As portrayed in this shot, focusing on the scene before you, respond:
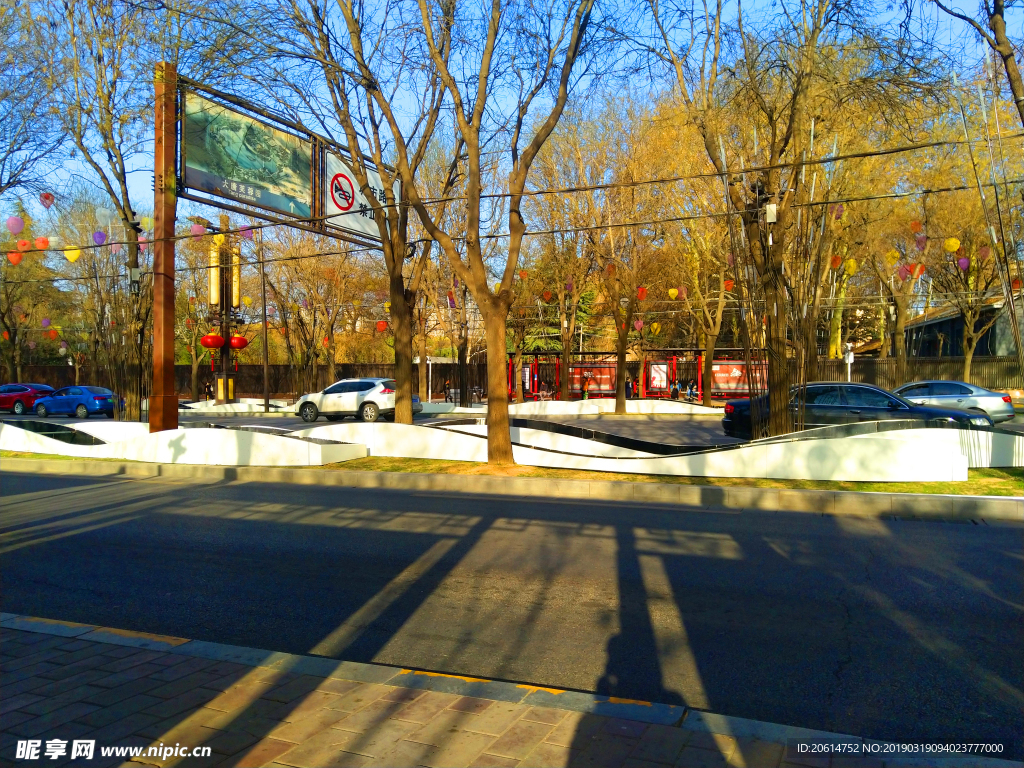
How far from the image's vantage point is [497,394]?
1455cm

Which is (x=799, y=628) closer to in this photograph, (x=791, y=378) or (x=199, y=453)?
(x=791, y=378)

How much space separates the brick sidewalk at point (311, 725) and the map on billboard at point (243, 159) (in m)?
15.9

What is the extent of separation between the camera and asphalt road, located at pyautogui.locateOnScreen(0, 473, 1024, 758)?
458cm

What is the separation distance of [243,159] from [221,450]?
7619mm

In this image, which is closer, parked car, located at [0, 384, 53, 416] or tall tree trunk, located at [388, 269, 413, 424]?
tall tree trunk, located at [388, 269, 413, 424]

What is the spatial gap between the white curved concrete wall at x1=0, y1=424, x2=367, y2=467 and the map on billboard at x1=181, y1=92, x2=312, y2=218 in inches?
237

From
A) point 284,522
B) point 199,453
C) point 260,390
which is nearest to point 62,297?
point 260,390

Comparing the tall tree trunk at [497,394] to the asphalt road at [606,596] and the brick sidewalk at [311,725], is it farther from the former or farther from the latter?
the brick sidewalk at [311,725]

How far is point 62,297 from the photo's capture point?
48.9 meters

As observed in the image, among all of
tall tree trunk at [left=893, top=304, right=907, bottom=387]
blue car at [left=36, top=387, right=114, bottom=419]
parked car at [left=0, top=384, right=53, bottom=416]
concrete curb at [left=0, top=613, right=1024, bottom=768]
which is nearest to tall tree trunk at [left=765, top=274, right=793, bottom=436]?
concrete curb at [left=0, top=613, right=1024, bottom=768]

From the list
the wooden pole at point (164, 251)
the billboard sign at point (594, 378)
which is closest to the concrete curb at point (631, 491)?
Result: the wooden pole at point (164, 251)

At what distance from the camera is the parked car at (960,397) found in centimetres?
2489

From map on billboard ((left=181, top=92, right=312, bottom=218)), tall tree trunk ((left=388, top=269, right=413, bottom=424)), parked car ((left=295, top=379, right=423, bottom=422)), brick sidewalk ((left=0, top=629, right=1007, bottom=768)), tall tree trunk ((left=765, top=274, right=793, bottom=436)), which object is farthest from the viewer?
parked car ((left=295, top=379, right=423, bottom=422))

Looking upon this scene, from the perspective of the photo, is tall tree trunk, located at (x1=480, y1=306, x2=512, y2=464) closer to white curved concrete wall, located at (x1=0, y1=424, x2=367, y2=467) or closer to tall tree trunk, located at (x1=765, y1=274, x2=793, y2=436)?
white curved concrete wall, located at (x1=0, y1=424, x2=367, y2=467)
